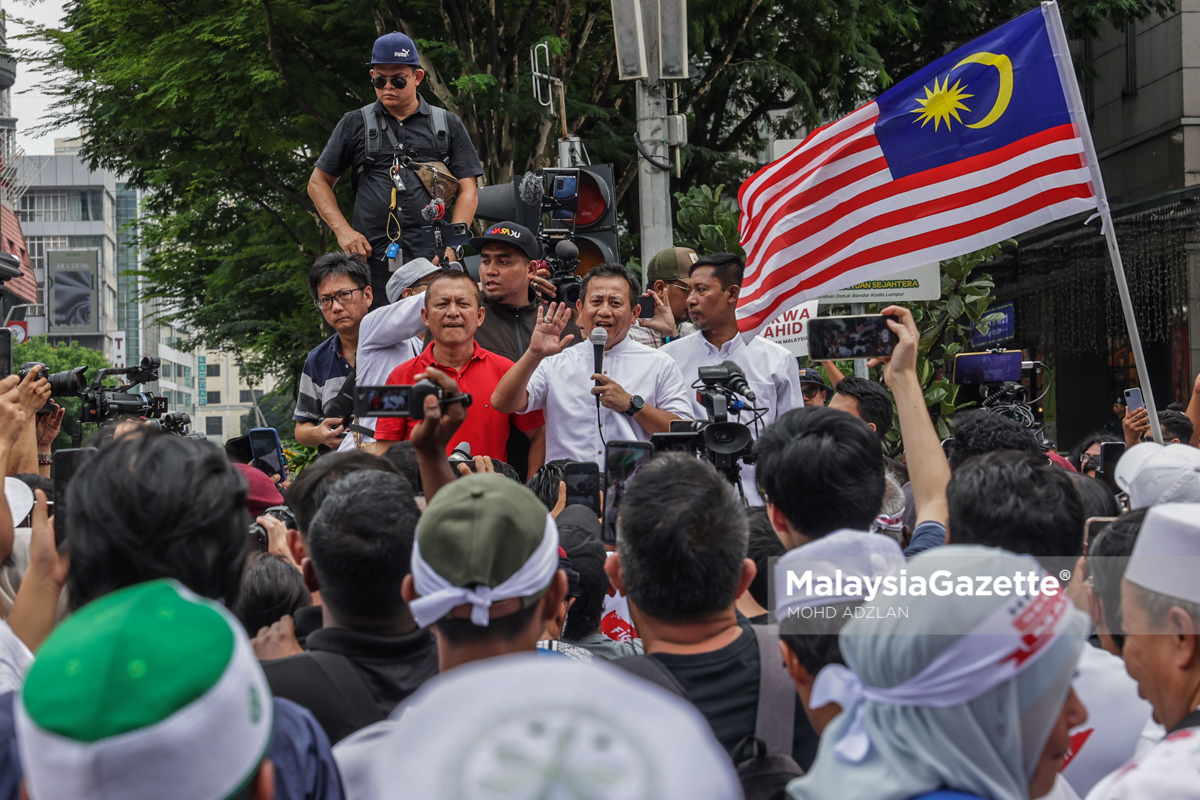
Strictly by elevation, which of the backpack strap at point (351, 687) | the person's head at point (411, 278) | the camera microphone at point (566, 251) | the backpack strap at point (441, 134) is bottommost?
the backpack strap at point (351, 687)

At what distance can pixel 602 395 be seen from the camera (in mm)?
5203

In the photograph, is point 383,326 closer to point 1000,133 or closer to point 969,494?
point 1000,133

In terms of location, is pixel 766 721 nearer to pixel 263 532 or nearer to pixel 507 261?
pixel 263 532

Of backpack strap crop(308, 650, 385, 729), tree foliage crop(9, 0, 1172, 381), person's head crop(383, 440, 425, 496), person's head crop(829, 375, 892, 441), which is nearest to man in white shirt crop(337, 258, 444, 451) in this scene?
person's head crop(383, 440, 425, 496)

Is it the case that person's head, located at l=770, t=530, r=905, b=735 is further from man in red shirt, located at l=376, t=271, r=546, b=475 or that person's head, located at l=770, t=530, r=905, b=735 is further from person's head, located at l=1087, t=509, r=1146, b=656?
man in red shirt, located at l=376, t=271, r=546, b=475

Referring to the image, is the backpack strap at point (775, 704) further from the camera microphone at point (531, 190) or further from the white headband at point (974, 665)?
the camera microphone at point (531, 190)

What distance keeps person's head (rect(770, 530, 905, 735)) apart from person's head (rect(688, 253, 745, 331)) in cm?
371

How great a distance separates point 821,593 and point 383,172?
5.53 meters

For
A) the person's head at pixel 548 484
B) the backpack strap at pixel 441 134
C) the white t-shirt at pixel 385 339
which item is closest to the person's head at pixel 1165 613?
the person's head at pixel 548 484

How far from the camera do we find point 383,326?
582 centimetres

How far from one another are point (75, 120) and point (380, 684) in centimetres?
1422

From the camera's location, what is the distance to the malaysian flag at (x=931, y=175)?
5.34 m

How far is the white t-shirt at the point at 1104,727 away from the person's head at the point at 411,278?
4.30 meters

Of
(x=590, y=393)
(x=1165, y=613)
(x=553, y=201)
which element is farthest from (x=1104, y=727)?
(x=553, y=201)
